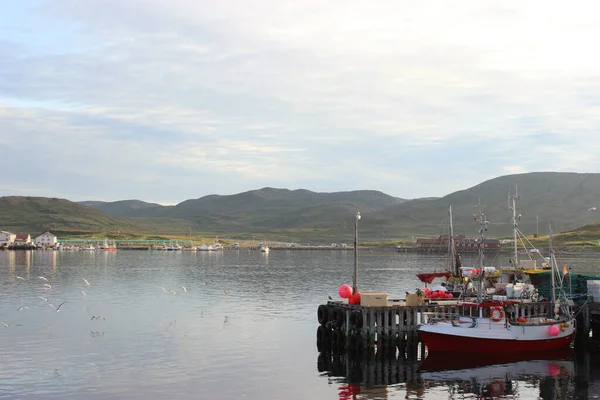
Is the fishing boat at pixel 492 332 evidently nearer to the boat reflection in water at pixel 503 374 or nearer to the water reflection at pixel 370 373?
the boat reflection in water at pixel 503 374

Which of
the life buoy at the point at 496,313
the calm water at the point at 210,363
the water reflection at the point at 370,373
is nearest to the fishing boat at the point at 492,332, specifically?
the life buoy at the point at 496,313

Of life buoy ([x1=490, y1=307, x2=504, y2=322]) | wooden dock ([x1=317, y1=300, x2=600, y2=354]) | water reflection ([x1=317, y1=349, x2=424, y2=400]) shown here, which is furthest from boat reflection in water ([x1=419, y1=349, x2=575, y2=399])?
life buoy ([x1=490, y1=307, x2=504, y2=322])

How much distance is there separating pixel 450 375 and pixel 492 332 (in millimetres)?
7115

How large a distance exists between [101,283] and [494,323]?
250 feet

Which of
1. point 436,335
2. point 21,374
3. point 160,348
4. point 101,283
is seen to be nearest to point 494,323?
point 436,335

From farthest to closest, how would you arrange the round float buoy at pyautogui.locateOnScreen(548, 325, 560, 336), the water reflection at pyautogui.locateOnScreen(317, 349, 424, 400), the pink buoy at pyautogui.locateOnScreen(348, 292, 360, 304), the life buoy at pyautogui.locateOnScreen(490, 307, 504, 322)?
the pink buoy at pyautogui.locateOnScreen(348, 292, 360, 304)
the round float buoy at pyautogui.locateOnScreen(548, 325, 560, 336)
the life buoy at pyautogui.locateOnScreen(490, 307, 504, 322)
the water reflection at pyautogui.locateOnScreen(317, 349, 424, 400)

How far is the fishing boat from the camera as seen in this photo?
1982 inches

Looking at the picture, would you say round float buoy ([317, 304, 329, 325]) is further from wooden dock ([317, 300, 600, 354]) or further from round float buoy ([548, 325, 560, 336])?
round float buoy ([548, 325, 560, 336])

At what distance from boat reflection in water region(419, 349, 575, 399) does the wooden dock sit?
2566 mm

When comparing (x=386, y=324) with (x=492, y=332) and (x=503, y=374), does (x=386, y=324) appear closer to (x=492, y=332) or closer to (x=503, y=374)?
(x=492, y=332)

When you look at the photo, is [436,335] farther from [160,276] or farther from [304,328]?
[160,276]

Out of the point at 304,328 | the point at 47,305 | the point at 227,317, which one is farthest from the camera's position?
the point at 47,305

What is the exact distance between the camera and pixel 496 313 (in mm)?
50906

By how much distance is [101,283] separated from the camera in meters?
110
